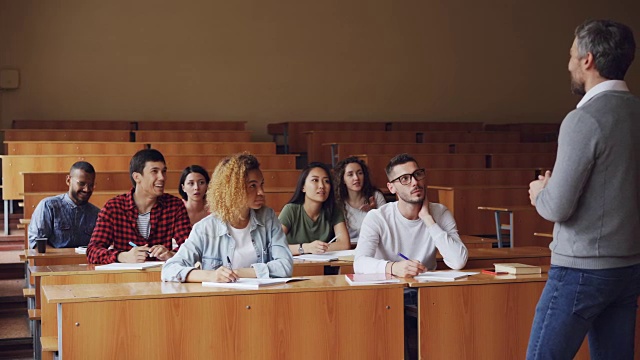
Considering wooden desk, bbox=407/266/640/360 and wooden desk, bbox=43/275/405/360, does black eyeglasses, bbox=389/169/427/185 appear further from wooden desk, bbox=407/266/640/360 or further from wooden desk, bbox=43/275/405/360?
wooden desk, bbox=43/275/405/360

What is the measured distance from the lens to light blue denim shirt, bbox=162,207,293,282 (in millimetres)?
3312

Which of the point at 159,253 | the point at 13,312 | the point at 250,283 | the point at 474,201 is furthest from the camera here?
the point at 474,201

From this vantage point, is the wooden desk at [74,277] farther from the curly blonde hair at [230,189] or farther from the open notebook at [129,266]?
the curly blonde hair at [230,189]

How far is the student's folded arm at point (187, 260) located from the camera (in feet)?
10.3

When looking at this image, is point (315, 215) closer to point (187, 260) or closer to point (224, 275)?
point (187, 260)

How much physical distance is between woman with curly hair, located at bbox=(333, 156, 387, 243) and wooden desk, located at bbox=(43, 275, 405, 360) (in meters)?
2.29

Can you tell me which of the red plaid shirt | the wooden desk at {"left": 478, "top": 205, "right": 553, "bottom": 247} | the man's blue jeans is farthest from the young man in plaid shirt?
the wooden desk at {"left": 478, "top": 205, "right": 553, "bottom": 247}

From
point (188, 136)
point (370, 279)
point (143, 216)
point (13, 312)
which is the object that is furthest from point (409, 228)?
point (188, 136)

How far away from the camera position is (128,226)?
14.0 feet

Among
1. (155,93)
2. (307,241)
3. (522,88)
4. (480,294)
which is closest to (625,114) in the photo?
(480,294)

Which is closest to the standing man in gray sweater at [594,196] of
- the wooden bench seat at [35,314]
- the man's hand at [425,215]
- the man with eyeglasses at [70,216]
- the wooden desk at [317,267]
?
the man's hand at [425,215]

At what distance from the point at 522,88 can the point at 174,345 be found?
435 inches

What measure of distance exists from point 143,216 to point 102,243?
269mm

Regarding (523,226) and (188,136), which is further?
(188,136)
